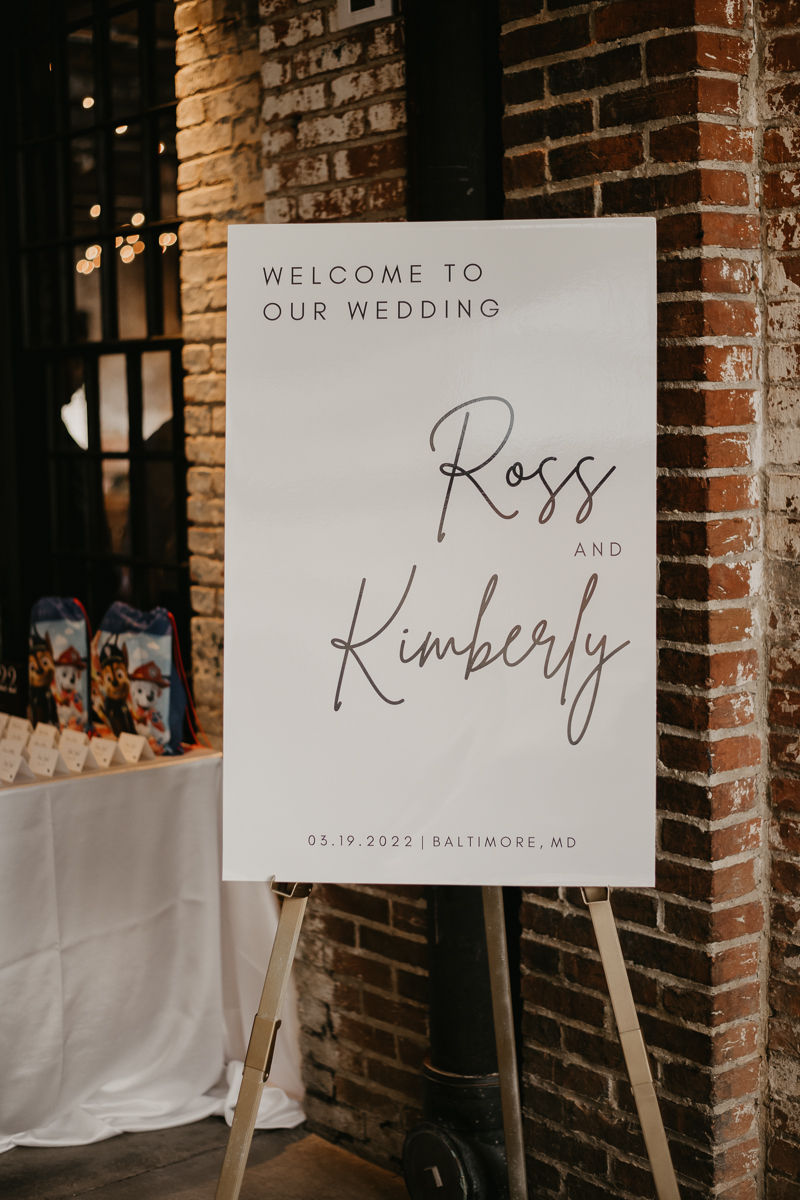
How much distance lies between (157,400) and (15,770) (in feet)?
3.84

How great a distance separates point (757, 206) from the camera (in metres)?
1.78

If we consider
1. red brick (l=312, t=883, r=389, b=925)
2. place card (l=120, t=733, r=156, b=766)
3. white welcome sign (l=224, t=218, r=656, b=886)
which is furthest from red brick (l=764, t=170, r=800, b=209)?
place card (l=120, t=733, r=156, b=766)

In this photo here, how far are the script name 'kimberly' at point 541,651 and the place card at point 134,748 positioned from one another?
49.2 inches

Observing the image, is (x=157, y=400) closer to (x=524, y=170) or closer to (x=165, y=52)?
(x=165, y=52)

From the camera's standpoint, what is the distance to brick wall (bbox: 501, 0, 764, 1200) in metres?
1.74

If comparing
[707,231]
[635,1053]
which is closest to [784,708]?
[635,1053]

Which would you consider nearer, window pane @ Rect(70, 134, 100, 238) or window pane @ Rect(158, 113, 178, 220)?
window pane @ Rect(158, 113, 178, 220)

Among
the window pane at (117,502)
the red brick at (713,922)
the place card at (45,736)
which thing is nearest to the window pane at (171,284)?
the window pane at (117,502)

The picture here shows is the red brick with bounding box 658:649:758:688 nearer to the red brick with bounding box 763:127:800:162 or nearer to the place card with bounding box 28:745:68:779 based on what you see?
the red brick with bounding box 763:127:800:162

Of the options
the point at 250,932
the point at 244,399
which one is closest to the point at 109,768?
the point at 250,932

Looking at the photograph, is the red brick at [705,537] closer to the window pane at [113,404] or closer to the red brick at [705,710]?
the red brick at [705,710]

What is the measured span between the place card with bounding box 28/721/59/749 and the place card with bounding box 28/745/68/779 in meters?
0.08

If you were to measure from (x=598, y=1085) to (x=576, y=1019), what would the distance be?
0.36 ft

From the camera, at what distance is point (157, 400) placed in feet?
10.7
